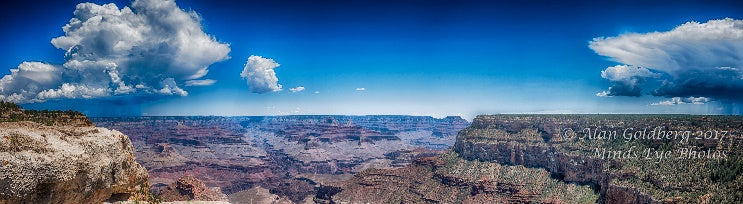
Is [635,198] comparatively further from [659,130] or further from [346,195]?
[346,195]

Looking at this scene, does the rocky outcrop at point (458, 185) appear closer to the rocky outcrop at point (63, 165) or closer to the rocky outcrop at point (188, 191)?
the rocky outcrop at point (188, 191)

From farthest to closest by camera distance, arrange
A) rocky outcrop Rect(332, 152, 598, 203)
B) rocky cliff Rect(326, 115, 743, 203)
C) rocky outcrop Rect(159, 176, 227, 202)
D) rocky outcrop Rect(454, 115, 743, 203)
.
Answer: rocky outcrop Rect(332, 152, 598, 203) < rocky outcrop Rect(159, 176, 227, 202) < rocky cliff Rect(326, 115, 743, 203) < rocky outcrop Rect(454, 115, 743, 203)

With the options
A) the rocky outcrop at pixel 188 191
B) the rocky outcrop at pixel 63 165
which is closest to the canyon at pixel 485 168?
the rocky outcrop at pixel 63 165

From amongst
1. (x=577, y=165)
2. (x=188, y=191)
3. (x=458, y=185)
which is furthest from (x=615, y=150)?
(x=188, y=191)

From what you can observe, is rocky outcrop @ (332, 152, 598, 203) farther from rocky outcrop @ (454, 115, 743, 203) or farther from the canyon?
rocky outcrop @ (454, 115, 743, 203)

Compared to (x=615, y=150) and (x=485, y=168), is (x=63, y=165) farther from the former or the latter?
(x=485, y=168)

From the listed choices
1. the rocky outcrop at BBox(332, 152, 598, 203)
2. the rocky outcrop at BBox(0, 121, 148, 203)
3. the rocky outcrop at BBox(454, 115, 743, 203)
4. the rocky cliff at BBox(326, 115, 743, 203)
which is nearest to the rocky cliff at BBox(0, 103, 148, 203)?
the rocky outcrop at BBox(0, 121, 148, 203)

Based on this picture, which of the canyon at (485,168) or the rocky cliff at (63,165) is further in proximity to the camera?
the canyon at (485,168)
